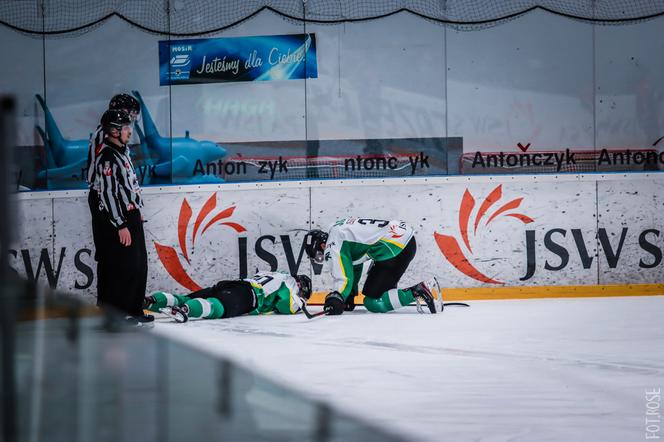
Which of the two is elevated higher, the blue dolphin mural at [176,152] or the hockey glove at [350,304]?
the blue dolphin mural at [176,152]

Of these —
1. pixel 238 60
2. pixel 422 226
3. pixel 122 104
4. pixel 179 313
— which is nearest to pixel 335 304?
pixel 179 313

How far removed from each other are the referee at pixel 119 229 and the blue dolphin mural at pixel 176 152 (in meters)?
2.76

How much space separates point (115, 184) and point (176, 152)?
2.88m

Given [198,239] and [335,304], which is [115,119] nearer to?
[335,304]

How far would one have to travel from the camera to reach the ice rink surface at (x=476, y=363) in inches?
112

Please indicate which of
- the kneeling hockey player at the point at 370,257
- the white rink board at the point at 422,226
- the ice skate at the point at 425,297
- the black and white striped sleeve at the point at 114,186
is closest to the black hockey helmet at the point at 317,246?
the kneeling hockey player at the point at 370,257

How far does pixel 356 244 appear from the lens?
20.9 feet

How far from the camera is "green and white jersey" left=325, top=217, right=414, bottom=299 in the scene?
6195 millimetres

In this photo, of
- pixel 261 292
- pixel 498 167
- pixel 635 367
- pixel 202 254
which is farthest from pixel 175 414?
pixel 498 167

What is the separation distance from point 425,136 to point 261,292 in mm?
2356

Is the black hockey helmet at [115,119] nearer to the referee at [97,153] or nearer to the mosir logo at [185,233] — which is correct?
the referee at [97,153]

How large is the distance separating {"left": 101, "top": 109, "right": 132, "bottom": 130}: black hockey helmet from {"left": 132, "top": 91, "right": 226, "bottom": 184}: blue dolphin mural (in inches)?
112

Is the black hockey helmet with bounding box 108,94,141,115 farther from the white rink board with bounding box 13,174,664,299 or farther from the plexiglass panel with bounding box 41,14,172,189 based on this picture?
the plexiglass panel with bounding box 41,14,172,189

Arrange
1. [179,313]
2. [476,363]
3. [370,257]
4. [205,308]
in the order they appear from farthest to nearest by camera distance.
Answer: [370,257] < [205,308] < [179,313] < [476,363]
